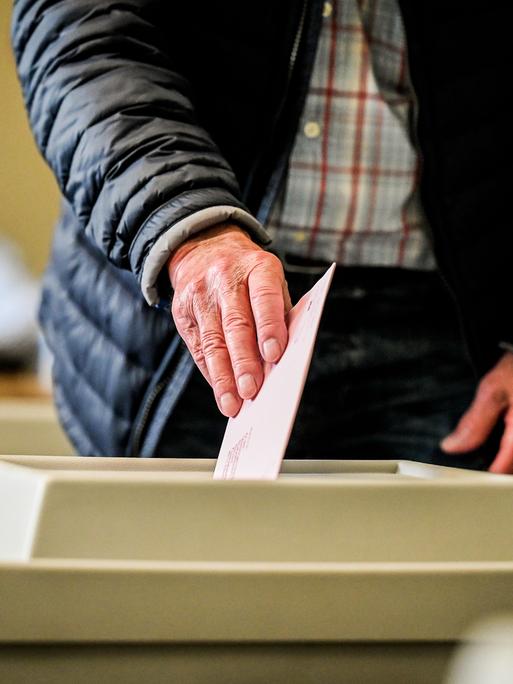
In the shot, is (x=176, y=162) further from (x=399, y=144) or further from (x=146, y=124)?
(x=399, y=144)

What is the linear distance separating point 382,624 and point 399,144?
0.65 metres

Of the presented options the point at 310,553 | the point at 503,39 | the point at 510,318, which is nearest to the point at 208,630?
the point at 310,553

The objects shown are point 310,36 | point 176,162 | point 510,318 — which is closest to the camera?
point 176,162

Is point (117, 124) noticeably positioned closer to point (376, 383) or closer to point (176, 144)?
point (176, 144)

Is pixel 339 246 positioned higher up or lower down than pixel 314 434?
higher up

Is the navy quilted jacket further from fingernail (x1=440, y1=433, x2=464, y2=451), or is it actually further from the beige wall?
the beige wall

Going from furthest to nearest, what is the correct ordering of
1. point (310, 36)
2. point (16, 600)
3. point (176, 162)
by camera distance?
1. point (310, 36)
2. point (176, 162)
3. point (16, 600)

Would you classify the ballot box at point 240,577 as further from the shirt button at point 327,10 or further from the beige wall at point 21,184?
the beige wall at point 21,184

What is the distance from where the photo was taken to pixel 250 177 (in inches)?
37.7

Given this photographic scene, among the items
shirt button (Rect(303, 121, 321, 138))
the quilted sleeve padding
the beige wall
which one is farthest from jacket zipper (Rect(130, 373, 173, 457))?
the beige wall

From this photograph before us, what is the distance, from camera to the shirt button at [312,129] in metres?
1.00

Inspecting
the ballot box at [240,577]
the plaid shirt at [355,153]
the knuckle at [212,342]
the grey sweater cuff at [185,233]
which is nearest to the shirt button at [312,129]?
the plaid shirt at [355,153]

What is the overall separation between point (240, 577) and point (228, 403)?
0.19 metres

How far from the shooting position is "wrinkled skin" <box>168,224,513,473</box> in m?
0.65
